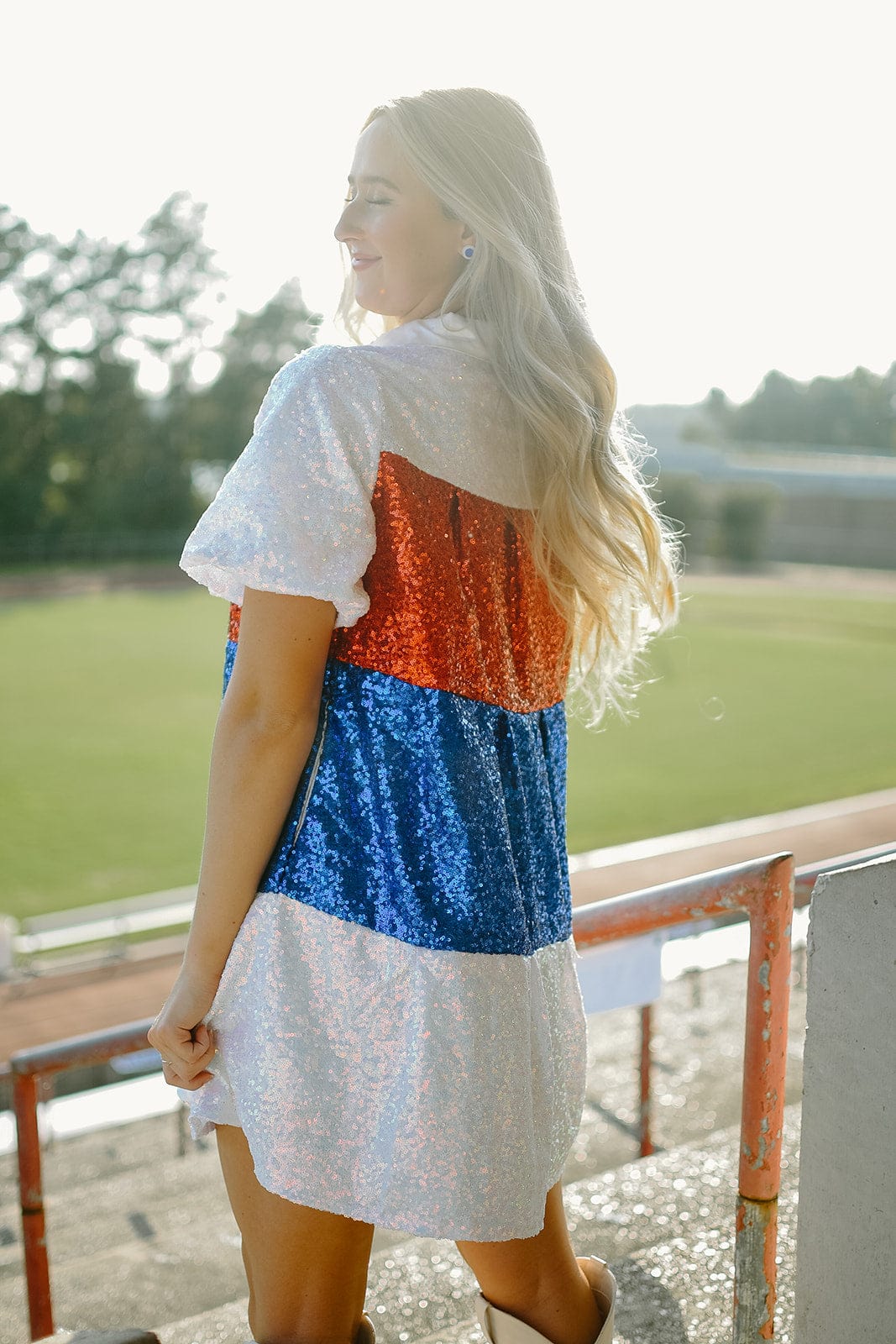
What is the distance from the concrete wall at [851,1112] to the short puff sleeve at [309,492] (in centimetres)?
54

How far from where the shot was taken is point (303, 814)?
992 millimetres

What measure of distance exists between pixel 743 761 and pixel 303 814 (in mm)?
21014

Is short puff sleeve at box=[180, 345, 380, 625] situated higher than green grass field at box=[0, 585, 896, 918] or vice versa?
short puff sleeve at box=[180, 345, 380, 625]

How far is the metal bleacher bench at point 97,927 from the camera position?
1051 centimetres

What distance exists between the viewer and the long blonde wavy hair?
1.05 metres

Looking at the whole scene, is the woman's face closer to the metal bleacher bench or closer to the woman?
the woman

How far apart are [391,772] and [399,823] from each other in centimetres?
4

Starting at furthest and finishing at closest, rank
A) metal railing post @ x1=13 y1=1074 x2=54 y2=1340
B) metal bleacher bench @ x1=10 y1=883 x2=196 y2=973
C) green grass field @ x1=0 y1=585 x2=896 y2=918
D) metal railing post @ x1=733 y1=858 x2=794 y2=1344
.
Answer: green grass field @ x1=0 y1=585 x2=896 y2=918, metal bleacher bench @ x1=10 y1=883 x2=196 y2=973, metal railing post @ x1=13 y1=1074 x2=54 y2=1340, metal railing post @ x1=733 y1=858 x2=794 y2=1344

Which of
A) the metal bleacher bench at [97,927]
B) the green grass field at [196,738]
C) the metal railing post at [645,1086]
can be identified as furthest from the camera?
the green grass field at [196,738]

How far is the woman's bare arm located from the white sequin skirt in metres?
0.03

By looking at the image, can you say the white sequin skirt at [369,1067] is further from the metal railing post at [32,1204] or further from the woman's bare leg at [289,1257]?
the metal railing post at [32,1204]

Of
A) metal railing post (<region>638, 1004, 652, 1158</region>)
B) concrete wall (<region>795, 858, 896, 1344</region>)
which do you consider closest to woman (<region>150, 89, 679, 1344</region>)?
concrete wall (<region>795, 858, 896, 1344</region>)

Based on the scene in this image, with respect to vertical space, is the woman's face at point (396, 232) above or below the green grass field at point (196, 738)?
above

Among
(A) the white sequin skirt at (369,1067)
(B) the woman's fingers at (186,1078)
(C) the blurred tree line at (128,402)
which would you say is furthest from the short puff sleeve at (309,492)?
(C) the blurred tree line at (128,402)
